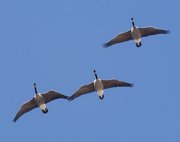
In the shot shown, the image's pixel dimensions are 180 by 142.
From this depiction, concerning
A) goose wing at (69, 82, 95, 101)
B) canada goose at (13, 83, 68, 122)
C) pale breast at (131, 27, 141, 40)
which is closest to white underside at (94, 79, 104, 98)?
goose wing at (69, 82, 95, 101)


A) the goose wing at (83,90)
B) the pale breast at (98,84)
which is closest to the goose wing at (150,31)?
the pale breast at (98,84)

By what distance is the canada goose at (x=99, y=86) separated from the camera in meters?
35.7

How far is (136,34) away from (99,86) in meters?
5.18

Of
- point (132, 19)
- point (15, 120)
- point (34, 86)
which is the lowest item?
point (15, 120)

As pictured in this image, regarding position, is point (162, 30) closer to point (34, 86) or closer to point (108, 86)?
point (108, 86)

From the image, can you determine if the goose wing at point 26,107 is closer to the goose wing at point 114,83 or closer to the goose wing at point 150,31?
the goose wing at point 114,83

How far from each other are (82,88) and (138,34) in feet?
20.6

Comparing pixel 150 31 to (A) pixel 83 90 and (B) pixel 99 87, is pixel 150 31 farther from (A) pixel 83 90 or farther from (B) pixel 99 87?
(A) pixel 83 90

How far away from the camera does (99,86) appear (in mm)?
35688

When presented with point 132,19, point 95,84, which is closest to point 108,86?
point 95,84

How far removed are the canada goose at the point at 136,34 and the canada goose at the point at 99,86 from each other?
3381 mm

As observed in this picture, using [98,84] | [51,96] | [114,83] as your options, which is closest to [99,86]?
[98,84]

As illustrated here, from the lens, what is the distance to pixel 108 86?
36.5 meters

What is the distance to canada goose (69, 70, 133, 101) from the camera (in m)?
35.7
